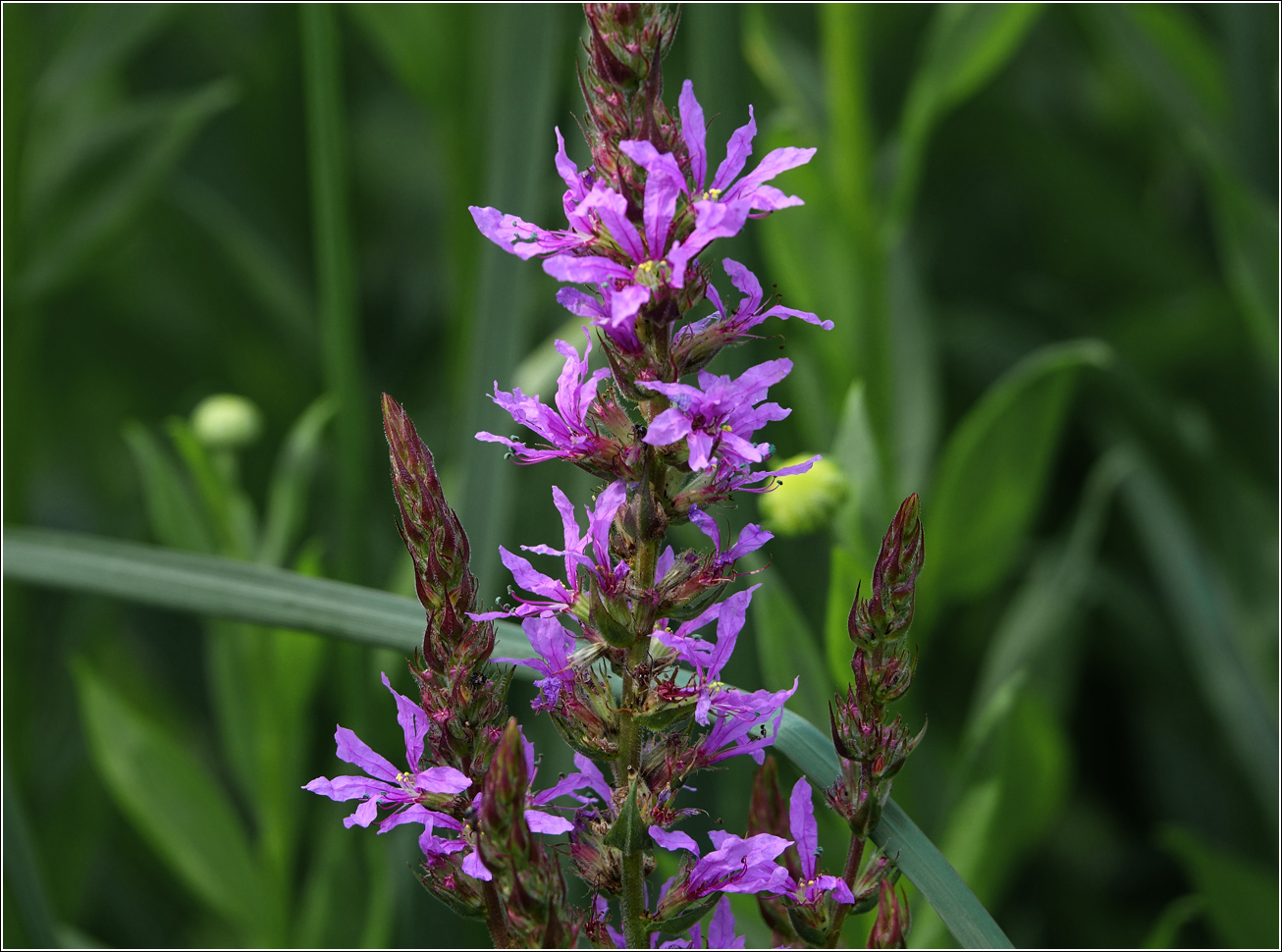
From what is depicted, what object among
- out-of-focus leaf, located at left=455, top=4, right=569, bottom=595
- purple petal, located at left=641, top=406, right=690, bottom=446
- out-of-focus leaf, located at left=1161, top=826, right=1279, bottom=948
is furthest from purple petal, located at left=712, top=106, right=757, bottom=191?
out-of-focus leaf, located at left=1161, top=826, right=1279, bottom=948

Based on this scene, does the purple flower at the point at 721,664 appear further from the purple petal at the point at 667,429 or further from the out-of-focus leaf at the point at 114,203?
the out-of-focus leaf at the point at 114,203

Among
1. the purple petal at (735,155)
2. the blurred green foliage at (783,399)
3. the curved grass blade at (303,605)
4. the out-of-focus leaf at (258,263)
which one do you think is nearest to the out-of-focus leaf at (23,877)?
the blurred green foliage at (783,399)

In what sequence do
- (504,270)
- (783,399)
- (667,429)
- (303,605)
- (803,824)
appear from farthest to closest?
(783,399) < (504,270) < (303,605) < (803,824) < (667,429)

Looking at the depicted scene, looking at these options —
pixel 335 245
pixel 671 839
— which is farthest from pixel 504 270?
pixel 671 839

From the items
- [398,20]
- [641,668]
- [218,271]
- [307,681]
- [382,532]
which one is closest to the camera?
[641,668]

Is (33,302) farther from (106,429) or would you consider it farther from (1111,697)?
(1111,697)

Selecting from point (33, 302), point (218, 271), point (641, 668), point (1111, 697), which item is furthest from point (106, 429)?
point (641, 668)

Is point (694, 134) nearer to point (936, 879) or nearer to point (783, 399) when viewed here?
point (936, 879)
